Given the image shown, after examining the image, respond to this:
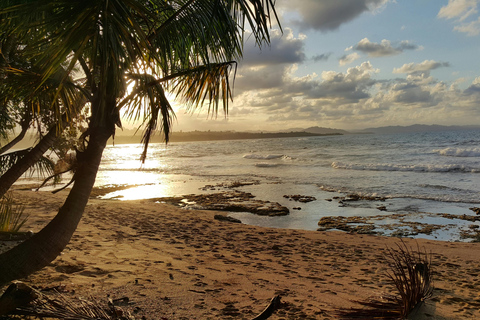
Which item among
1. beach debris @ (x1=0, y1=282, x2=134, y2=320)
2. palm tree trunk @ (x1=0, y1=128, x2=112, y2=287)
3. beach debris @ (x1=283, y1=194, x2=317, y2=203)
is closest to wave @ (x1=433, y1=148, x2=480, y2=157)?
beach debris @ (x1=283, y1=194, x2=317, y2=203)

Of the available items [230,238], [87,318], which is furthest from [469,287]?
[87,318]

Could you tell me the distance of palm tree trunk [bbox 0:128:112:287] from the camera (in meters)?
3.56

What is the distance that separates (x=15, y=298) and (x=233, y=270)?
3.49 metres

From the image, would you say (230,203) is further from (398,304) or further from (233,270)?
(398,304)

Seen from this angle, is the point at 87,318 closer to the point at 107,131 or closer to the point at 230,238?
the point at 107,131

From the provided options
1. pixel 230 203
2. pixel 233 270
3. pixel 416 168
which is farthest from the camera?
pixel 416 168

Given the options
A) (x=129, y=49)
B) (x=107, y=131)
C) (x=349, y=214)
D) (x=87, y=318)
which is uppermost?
(x=129, y=49)

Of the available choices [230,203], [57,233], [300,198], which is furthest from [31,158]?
[300,198]

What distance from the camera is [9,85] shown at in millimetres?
4625

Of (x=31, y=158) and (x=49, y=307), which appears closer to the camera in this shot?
(x=49, y=307)

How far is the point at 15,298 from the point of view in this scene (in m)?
2.88

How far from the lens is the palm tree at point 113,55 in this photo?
9.34 ft

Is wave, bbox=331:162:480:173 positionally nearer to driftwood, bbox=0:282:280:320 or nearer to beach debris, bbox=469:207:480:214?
beach debris, bbox=469:207:480:214

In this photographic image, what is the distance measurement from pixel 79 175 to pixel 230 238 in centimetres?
547
